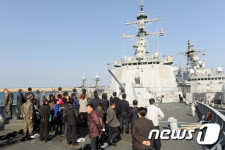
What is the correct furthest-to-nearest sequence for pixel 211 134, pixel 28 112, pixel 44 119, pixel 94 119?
pixel 28 112 < pixel 44 119 < pixel 94 119 < pixel 211 134

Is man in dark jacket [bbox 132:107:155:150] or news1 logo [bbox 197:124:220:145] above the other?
man in dark jacket [bbox 132:107:155:150]

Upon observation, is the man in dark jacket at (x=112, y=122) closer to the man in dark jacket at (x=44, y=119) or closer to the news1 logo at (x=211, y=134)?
the man in dark jacket at (x=44, y=119)

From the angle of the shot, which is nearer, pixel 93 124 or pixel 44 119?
pixel 93 124

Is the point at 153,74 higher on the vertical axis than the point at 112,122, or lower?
higher

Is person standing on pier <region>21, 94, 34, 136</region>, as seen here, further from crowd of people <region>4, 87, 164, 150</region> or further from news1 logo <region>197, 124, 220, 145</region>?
news1 logo <region>197, 124, 220, 145</region>

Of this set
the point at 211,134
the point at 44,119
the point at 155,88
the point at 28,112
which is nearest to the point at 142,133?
the point at 211,134

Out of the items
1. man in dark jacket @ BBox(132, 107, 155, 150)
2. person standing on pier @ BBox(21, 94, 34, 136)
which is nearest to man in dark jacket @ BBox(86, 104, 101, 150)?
man in dark jacket @ BBox(132, 107, 155, 150)

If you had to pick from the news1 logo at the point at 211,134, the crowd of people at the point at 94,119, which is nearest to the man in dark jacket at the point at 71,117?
the crowd of people at the point at 94,119

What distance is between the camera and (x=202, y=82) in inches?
1389

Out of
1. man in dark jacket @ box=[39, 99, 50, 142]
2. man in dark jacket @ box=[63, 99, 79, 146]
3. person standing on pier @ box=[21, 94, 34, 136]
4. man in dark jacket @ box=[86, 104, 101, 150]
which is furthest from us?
person standing on pier @ box=[21, 94, 34, 136]

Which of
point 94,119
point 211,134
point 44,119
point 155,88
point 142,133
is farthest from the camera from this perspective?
point 155,88

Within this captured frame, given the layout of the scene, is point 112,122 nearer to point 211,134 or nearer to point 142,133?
point 142,133

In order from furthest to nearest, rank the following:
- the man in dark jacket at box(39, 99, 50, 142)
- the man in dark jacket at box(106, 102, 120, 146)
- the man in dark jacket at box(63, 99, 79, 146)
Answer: the man in dark jacket at box(39, 99, 50, 142)
the man in dark jacket at box(63, 99, 79, 146)
the man in dark jacket at box(106, 102, 120, 146)

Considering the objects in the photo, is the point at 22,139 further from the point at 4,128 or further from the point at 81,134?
the point at 4,128
